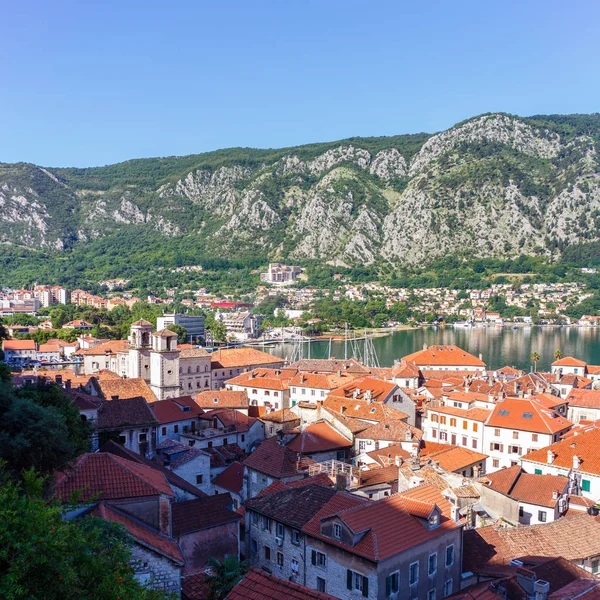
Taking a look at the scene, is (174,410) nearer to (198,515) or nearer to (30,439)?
(198,515)

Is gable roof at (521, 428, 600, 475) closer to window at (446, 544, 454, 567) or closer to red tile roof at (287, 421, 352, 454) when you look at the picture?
red tile roof at (287, 421, 352, 454)

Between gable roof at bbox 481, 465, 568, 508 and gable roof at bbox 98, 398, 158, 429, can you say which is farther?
gable roof at bbox 98, 398, 158, 429

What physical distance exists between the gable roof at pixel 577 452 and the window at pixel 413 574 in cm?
1592

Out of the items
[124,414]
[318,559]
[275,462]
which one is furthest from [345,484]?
[124,414]

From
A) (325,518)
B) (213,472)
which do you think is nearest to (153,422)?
(213,472)

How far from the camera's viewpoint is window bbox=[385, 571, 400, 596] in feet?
51.3

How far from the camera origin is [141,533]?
1409cm

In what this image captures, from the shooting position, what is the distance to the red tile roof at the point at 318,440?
31781 millimetres

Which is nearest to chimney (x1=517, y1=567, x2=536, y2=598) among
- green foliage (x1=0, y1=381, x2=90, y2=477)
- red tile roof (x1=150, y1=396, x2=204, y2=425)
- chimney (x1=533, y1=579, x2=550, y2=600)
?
chimney (x1=533, y1=579, x2=550, y2=600)

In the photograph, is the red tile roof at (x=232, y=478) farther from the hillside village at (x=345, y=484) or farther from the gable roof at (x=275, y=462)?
the gable roof at (x=275, y=462)

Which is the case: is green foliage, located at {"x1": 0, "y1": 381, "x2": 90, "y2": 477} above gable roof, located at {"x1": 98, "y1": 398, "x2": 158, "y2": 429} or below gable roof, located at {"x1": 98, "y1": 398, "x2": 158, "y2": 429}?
above

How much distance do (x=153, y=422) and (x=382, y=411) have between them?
1439cm

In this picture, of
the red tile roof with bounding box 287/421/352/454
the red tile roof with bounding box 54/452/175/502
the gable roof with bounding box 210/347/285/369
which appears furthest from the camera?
the gable roof with bounding box 210/347/285/369

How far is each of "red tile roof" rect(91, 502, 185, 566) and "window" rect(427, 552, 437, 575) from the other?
6.90m
